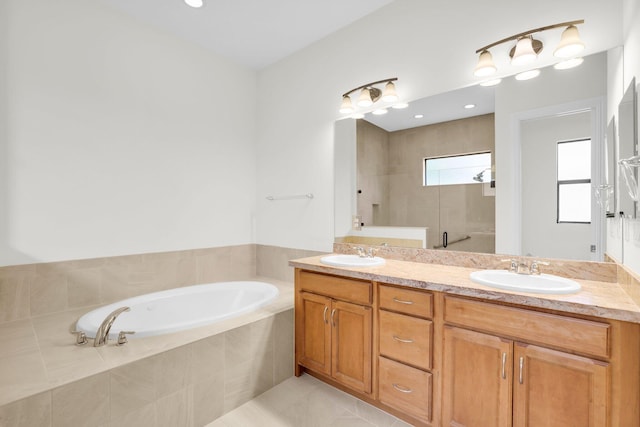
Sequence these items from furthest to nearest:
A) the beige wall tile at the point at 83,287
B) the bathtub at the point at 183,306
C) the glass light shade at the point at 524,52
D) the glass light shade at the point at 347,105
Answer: the glass light shade at the point at 347,105, the beige wall tile at the point at 83,287, the bathtub at the point at 183,306, the glass light shade at the point at 524,52

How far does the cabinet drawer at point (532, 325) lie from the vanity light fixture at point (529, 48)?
4.55 feet

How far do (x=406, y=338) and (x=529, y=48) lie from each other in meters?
1.76

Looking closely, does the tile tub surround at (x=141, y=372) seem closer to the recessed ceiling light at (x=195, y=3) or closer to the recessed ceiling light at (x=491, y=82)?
the recessed ceiling light at (x=491, y=82)

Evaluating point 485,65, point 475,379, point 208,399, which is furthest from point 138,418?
point 485,65

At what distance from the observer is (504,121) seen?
1883 millimetres

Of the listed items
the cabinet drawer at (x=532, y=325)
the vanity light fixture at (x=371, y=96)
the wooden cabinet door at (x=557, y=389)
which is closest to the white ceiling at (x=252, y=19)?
the vanity light fixture at (x=371, y=96)

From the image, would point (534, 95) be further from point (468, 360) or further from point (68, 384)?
point (68, 384)

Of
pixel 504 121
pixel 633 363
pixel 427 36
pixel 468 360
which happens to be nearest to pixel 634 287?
pixel 633 363

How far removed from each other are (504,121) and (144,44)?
2.87 meters

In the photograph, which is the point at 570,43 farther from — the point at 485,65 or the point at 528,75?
the point at 485,65

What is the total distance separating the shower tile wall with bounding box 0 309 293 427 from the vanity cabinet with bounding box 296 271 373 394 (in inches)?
6.6

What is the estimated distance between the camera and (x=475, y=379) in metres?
1.43

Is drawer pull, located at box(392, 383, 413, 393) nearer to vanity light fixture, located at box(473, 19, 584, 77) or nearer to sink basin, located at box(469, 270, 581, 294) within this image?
sink basin, located at box(469, 270, 581, 294)

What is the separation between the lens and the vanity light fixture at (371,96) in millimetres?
2322
